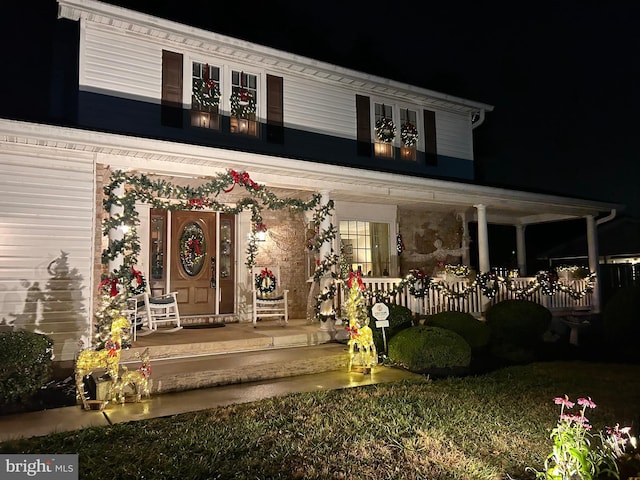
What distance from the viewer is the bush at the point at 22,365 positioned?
16.6 feet

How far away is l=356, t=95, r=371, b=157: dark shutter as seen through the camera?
1139cm

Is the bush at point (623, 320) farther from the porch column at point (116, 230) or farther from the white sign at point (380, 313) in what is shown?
the porch column at point (116, 230)

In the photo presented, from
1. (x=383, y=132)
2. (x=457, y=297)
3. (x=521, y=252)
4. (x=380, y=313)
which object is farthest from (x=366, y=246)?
(x=521, y=252)

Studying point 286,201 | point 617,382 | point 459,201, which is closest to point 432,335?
point 617,382

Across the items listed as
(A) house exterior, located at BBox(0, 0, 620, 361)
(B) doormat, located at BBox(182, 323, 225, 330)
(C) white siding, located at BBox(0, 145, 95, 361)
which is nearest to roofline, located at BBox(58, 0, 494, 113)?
(A) house exterior, located at BBox(0, 0, 620, 361)

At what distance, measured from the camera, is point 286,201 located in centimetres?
812

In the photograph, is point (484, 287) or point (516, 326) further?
point (484, 287)

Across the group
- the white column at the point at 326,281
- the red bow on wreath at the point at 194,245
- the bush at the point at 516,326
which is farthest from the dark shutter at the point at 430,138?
the red bow on wreath at the point at 194,245

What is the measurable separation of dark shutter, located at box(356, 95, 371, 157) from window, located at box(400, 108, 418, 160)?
1054mm

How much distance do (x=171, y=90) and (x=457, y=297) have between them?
739 cm

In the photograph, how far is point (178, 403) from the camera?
518cm

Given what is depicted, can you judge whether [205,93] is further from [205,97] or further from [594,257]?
[594,257]

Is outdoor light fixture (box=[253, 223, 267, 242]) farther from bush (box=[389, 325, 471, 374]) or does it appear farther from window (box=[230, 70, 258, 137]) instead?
bush (box=[389, 325, 471, 374])

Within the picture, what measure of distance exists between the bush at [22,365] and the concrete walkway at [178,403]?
341mm
